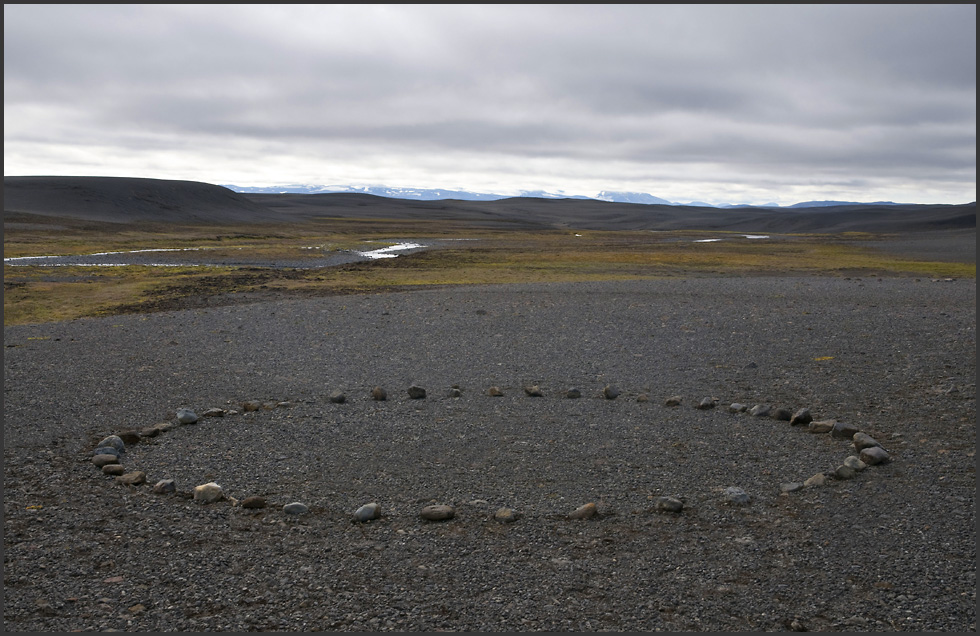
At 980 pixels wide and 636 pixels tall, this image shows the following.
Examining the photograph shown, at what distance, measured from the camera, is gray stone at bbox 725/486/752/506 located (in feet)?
21.9

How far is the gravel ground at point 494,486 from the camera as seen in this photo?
4938 millimetres

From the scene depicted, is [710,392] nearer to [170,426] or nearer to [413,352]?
[413,352]

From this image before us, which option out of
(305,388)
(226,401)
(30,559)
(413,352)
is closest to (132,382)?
(226,401)

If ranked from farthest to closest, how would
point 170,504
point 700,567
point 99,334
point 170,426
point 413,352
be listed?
point 99,334, point 413,352, point 170,426, point 170,504, point 700,567

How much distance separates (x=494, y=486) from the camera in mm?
7141

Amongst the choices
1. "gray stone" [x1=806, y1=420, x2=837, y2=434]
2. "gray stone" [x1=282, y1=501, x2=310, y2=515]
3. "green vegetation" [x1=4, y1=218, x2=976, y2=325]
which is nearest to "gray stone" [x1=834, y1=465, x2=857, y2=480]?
"gray stone" [x1=806, y1=420, x2=837, y2=434]

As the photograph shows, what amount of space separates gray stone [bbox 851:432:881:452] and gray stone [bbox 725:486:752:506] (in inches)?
79.7

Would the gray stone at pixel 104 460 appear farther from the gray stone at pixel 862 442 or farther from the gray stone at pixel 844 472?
the gray stone at pixel 862 442

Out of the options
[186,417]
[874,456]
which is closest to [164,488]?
[186,417]

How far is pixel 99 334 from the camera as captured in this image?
1556 centimetres

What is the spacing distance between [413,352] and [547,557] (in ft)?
28.0

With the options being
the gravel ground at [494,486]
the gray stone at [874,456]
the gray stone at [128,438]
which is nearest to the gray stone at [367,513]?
the gravel ground at [494,486]

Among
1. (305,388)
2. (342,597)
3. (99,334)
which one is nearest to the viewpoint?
(342,597)

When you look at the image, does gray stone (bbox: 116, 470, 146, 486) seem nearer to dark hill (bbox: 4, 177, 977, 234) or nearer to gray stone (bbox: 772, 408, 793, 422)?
gray stone (bbox: 772, 408, 793, 422)
